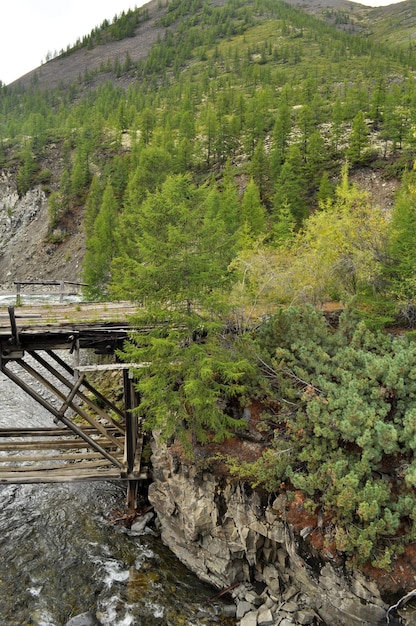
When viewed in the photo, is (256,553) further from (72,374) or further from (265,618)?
(72,374)

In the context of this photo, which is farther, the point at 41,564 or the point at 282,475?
the point at 41,564

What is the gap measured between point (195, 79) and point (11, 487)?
12628 cm

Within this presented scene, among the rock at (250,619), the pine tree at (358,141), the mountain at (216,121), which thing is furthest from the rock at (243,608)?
the pine tree at (358,141)

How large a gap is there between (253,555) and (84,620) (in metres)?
4.41

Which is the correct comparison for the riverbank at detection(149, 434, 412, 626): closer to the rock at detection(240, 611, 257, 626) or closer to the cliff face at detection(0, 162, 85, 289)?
the rock at detection(240, 611, 257, 626)

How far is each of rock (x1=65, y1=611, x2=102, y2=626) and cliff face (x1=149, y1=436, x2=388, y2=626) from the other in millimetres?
2886

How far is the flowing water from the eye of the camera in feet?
33.3

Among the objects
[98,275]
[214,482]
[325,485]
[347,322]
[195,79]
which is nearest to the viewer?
[325,485]

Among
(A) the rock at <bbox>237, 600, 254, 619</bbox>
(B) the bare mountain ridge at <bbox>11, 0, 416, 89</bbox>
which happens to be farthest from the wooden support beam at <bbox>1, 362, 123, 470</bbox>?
(B) the bare mountain ridge at <bbox>11, 0, 416, 89</bbox>

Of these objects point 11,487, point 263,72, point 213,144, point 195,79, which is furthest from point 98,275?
point 195,79

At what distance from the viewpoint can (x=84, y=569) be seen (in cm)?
1152

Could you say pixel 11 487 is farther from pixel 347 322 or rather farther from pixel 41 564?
pixel 347 322

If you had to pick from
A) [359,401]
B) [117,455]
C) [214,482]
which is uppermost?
[359,401]

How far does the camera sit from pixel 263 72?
98688 millimetres
